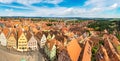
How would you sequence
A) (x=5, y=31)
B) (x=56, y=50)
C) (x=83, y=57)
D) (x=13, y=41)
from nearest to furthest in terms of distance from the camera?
(x=83, y=57) < (x=56, y=50) < (x=13, y=41) < (x=5, y=31)

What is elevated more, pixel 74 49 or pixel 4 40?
pixel 74 49

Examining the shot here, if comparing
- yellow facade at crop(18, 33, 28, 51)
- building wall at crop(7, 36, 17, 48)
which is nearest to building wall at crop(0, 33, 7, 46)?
building wall at crop(7, 36, 17, 48)

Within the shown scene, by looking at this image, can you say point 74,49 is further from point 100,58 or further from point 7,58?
point 7,58

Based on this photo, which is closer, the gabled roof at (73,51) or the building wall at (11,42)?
the gabled roof at (73,51)

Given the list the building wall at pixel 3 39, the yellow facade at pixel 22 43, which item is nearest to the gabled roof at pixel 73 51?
the yellow facade at pixel 22 43

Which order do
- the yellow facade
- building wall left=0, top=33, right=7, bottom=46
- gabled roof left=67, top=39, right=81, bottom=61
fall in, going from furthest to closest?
building wall left=0, top=33, right=7, bottom=46, the yellow facade, gabled roof left=67, top=39, right=81, bottom=61

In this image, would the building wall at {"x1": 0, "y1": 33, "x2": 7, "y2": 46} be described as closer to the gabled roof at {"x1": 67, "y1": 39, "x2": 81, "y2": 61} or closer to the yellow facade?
the yellow facade

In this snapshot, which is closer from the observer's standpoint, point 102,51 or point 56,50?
point 102,51

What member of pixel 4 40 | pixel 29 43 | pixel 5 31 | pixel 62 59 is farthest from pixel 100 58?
pixel 5 31

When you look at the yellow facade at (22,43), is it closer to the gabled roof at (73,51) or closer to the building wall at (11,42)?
the building wall at (11,42)

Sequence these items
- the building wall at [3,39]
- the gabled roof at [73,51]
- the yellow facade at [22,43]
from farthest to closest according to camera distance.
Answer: the building wall at [3,39] < the yellow facade at [22,43] < the gabled roof at [73,51]

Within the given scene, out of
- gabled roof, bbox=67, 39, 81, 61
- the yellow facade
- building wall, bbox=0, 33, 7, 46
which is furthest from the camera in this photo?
building wall, bbox=0, 33, 7, 46
